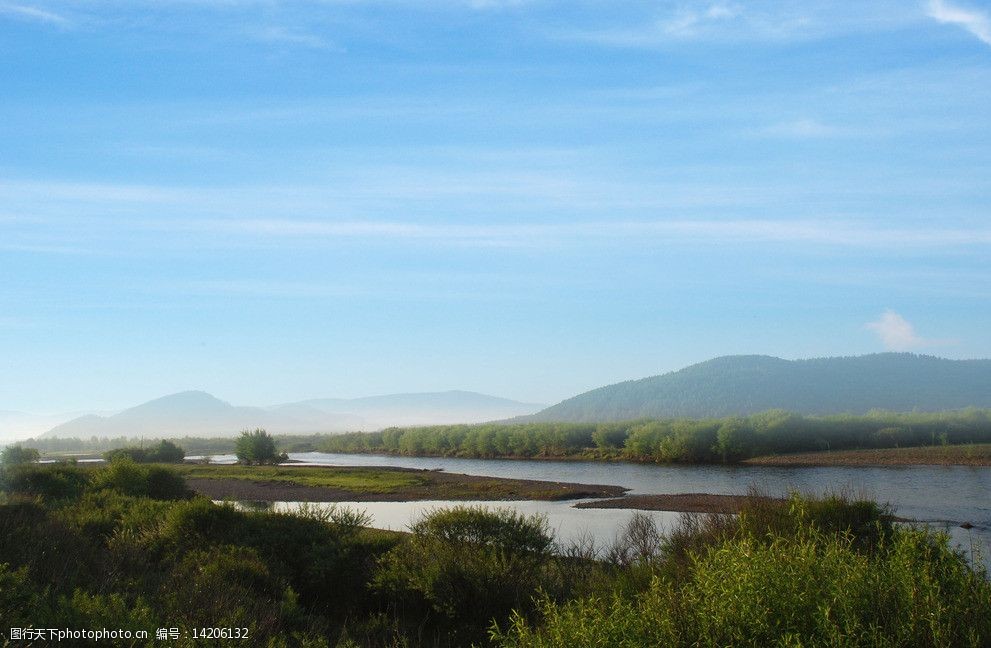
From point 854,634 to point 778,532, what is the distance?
18.6 feet

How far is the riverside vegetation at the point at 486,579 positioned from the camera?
6586 mm

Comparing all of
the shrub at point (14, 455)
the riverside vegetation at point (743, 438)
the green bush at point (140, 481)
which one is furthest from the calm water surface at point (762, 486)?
the shrub at point (14, 455)

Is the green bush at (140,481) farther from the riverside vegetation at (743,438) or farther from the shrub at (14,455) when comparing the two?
the riverside vegetation at (743,438)

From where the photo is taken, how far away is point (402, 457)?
103312 mm

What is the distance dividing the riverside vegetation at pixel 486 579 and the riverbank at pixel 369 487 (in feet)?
73.2

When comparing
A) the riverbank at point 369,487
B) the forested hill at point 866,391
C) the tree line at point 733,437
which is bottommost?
the riverbank at point 369,487

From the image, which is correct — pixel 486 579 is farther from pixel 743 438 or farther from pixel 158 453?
pixel 158 453

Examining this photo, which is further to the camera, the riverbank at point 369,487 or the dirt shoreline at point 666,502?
the riverbank at point 369,487

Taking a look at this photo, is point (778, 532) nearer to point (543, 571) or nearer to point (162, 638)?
point (543, 571)

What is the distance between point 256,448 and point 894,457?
178 feet

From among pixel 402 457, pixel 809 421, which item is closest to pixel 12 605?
pixel 809 421

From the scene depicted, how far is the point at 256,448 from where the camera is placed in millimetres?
79125

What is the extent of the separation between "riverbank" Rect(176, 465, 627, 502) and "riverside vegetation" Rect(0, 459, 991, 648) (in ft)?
73.2

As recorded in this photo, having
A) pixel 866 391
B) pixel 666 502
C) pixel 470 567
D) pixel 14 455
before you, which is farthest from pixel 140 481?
pixel 866 391
